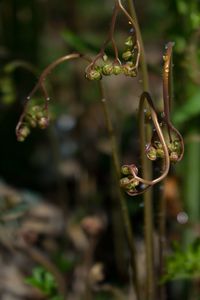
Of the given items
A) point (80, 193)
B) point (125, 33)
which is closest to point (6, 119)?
point (80, 193)

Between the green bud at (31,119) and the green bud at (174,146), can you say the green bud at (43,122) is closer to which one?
the green bud at (31,119)

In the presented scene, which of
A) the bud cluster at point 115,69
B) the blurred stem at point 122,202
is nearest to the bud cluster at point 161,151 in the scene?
the bud cluster at point 115,69

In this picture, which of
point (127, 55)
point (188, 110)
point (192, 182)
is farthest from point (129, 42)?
point (192, 182)

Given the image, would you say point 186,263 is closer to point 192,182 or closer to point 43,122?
point 192,182

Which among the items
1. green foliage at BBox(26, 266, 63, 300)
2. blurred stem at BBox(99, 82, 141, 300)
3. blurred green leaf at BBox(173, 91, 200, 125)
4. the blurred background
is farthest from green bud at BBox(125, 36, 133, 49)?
green foliage at BBox(26, 266, 63, 300)

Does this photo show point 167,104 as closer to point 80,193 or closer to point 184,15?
point 184,15

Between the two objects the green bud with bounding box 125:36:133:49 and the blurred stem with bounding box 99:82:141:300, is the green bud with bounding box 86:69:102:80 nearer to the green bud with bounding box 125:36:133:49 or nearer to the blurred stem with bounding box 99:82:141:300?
the green bud with bounding box 125:36:133:49
